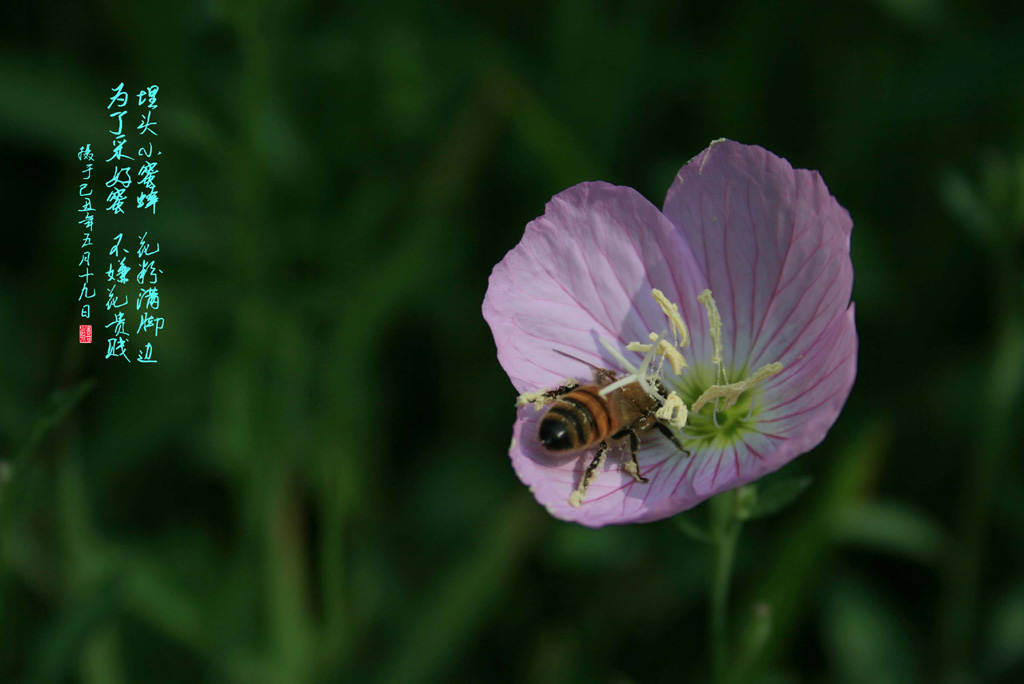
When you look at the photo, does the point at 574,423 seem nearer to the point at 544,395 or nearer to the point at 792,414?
the point at 544,395

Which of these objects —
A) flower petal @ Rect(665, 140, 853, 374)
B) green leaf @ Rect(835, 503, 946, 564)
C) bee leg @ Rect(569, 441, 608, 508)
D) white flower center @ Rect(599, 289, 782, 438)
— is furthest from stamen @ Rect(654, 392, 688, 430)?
green leaf @ Rect(835, 503, 946, 564)

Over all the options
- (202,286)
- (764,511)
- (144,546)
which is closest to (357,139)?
(202,286)

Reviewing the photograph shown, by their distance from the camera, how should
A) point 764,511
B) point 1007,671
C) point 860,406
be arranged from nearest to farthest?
point 764,511
point 1007,671
point 860,406

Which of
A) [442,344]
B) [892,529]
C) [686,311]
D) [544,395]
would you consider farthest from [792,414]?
[442,344]

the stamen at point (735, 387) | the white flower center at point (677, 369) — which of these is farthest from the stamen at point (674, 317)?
the stamen at point (735, 387)

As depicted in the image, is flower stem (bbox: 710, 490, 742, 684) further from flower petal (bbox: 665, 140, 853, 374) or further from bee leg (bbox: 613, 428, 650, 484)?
flower petal (bbox: 665, 140, 853, 374)

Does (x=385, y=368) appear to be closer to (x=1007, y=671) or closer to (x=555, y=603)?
(x=555, y=603)

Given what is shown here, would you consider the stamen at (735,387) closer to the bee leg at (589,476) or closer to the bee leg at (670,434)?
the bee leg at (670,434)
